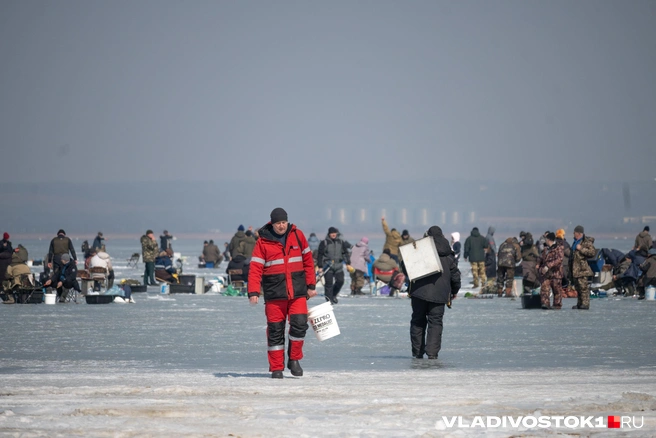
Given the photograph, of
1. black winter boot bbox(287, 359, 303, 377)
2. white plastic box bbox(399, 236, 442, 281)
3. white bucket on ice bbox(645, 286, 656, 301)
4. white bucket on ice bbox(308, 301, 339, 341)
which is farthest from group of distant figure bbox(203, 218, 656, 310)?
black winter boot bbox(287, 359, 303, 377)

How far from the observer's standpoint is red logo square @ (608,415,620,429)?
6.95m

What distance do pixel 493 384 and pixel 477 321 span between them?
911 centimetres

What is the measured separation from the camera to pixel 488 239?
29953mm

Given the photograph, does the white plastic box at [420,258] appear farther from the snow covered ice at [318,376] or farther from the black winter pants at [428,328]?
the snow covered ice at [318,376]

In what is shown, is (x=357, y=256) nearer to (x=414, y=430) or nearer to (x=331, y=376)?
(x=331, y=376)

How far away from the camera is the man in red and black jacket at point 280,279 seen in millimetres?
9828

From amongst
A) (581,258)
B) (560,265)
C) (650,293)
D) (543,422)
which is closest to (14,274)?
(560,265)

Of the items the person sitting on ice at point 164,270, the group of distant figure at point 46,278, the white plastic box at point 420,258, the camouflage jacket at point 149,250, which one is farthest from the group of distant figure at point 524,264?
the white plastic box at point 420,258

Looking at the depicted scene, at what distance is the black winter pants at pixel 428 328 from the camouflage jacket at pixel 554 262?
8821 mm

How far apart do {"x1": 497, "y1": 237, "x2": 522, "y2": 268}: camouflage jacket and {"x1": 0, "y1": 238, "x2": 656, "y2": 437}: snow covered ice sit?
5.23 metres

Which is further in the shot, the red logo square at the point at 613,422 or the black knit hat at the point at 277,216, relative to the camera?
the black knit hat at the point at 277,216

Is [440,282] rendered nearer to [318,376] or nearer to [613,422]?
[318,376]

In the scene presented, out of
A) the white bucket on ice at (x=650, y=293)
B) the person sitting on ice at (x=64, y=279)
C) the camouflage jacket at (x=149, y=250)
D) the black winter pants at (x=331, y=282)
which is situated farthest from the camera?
the camouflage jacket at (x=149, y=250)

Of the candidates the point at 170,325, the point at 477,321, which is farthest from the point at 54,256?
the point at 477,321
